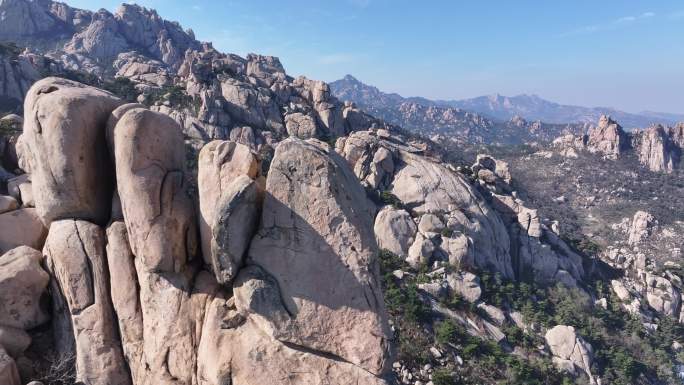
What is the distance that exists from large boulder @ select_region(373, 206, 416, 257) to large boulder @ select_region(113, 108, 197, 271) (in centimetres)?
3048

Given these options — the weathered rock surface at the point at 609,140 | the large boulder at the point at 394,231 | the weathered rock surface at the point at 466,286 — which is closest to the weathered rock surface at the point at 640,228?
the weathered rock surface at the point at 609,140

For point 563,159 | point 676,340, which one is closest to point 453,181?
point 676,340

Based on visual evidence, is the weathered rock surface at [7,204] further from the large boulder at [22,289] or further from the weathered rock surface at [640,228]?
the weathered rock surface at [640,228]

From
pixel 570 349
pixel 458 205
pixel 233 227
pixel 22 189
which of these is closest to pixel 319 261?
pixel 233 227

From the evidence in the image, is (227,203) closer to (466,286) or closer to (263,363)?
(263,363)

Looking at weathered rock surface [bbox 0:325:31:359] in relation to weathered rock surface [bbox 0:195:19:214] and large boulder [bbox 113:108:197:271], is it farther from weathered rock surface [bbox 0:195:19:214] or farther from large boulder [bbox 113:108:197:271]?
weathered rock surface [bbox 0:195:19:214]

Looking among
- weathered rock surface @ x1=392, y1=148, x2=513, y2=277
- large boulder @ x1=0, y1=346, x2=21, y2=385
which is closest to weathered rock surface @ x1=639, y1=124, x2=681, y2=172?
weathered rock surface @ x1=392, y1=148, x2=513, y2=277

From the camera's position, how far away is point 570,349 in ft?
108

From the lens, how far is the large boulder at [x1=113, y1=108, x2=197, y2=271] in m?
10.5

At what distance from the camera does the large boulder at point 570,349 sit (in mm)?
31859

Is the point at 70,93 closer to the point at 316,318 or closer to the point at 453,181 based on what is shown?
the point at 316,318

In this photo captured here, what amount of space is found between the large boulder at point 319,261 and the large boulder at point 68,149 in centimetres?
534

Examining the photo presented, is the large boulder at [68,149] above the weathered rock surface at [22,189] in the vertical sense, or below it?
above

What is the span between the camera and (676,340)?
4209 centimetres
